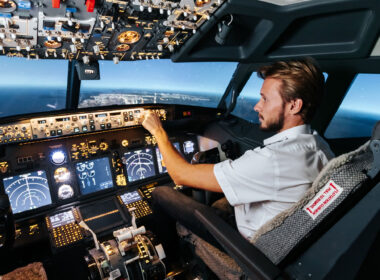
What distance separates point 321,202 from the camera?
0.86 m

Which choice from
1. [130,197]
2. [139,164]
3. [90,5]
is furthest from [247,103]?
[90,5]

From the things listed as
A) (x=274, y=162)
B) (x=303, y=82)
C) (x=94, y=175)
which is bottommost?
(x=94, y=175)

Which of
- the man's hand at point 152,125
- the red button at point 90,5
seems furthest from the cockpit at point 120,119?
the man's hand at point 152,125

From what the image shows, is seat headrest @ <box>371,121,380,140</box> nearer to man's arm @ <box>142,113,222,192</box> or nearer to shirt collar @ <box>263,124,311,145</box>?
shirt collar @ <box>263,124,311,145</box>

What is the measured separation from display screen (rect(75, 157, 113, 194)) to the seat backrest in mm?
1947

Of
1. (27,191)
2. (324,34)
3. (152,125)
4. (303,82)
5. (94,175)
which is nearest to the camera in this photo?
(303,82)

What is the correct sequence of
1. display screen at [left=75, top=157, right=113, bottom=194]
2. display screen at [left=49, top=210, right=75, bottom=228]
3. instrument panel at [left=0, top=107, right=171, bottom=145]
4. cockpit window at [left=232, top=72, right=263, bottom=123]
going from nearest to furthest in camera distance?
instrument panel at [left=0, top=107, right=171, bottom=145], display screen at [left=49, top=210, right=75, bottom=228], display screen at [left=75, top=157, right=113, bottom=194], cockpit window at [left=232, top=72, right=263, bottom=123]

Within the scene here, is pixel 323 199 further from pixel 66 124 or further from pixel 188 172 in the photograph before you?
pixel 66 124

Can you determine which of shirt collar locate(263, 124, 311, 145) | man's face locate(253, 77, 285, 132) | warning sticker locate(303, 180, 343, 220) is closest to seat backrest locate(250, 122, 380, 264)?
warning sticker locate(303, 180, 343, 220)

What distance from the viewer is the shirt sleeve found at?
110 cm

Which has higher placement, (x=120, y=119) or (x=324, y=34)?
(x=324, y=34)

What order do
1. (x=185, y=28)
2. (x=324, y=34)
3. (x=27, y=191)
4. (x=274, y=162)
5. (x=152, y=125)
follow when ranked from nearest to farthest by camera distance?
(x=274, y=162)
(x=152, y=125)
(x=185, y=28)
(x=27, y=191)
(x=324, y=34)

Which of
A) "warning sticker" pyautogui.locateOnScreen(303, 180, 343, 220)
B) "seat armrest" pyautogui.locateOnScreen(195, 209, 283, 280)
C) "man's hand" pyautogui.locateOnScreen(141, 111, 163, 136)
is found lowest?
"seat armrest" pyautogui.locateOnScreen(195, 209, 283, 280)

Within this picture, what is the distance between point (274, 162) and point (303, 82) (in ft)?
1.52
